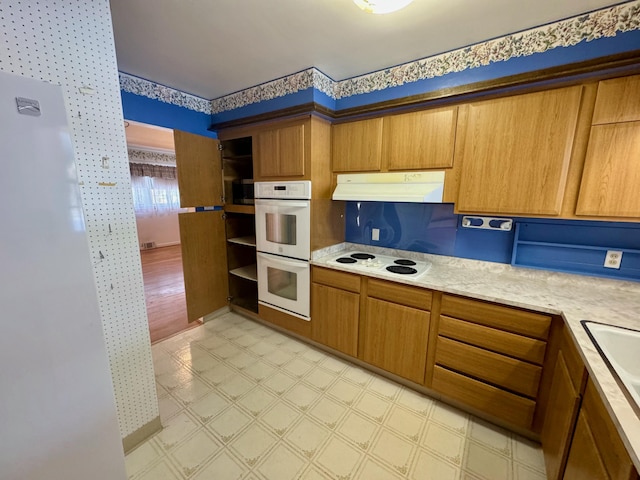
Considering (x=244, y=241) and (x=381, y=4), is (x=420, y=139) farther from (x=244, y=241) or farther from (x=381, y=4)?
(x=244, y=241)

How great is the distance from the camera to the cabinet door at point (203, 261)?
2.71 metres

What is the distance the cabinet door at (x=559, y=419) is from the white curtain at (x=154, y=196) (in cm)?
704

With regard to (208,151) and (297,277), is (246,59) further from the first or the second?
(297,277)

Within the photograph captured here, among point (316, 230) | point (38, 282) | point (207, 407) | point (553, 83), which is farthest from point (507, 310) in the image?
point (38, 282)

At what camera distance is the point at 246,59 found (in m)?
1.99

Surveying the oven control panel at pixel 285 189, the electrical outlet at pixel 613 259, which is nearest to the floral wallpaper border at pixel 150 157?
the oven control panel at pixel 285 189

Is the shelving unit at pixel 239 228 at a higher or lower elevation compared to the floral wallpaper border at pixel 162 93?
lower

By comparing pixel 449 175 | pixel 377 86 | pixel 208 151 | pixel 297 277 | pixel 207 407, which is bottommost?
pixel 207 407

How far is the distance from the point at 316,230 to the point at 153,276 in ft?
12.6

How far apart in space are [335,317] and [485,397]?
1176 millimetres

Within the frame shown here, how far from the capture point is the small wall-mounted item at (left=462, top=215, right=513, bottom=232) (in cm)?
190

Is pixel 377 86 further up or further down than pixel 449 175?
further up

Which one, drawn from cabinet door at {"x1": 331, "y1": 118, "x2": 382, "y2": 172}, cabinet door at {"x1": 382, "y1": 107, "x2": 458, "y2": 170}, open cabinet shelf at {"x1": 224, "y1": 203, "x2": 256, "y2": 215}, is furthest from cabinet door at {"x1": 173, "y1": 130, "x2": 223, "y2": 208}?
cabinet door at {"x1": 382, "y1": 107, "x2": 458, "y2": 170}

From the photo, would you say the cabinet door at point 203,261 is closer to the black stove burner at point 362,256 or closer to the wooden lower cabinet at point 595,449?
the black stove burner at point 362,256
